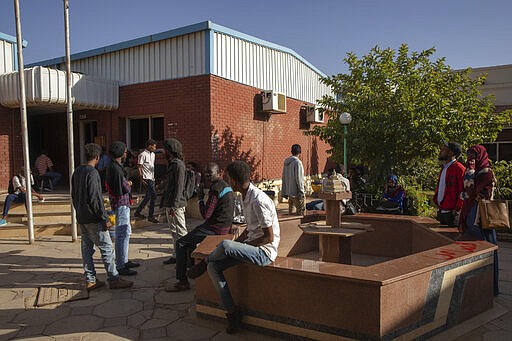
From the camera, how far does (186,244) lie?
4.90 metres

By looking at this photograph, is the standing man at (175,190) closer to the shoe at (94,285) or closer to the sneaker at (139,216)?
the shoe at (94,285)

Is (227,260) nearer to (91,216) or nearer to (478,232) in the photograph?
(91,216)

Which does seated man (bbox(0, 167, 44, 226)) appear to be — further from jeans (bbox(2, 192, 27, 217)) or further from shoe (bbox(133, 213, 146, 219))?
shoe (bbox(133, 213, 146, 219))

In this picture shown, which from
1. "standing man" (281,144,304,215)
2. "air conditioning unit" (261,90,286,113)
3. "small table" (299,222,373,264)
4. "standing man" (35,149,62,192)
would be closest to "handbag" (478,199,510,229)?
"small table" (299,222,373,264)

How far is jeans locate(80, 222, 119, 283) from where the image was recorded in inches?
191

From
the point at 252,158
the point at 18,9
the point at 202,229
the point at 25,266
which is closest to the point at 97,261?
the point at 25,266

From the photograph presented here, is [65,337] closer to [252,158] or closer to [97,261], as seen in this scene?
[97,261]

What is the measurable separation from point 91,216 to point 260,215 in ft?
7.79

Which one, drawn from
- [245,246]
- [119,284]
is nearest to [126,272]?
[119,284]

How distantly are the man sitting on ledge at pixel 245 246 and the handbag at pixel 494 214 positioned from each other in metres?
2.43

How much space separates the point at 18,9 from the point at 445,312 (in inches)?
322

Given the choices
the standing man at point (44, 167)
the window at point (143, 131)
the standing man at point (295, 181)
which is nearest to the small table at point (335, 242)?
the standing man at point (295, 181)

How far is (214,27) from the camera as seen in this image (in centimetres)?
1017

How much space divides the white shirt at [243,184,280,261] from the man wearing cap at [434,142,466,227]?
297 centimetres
